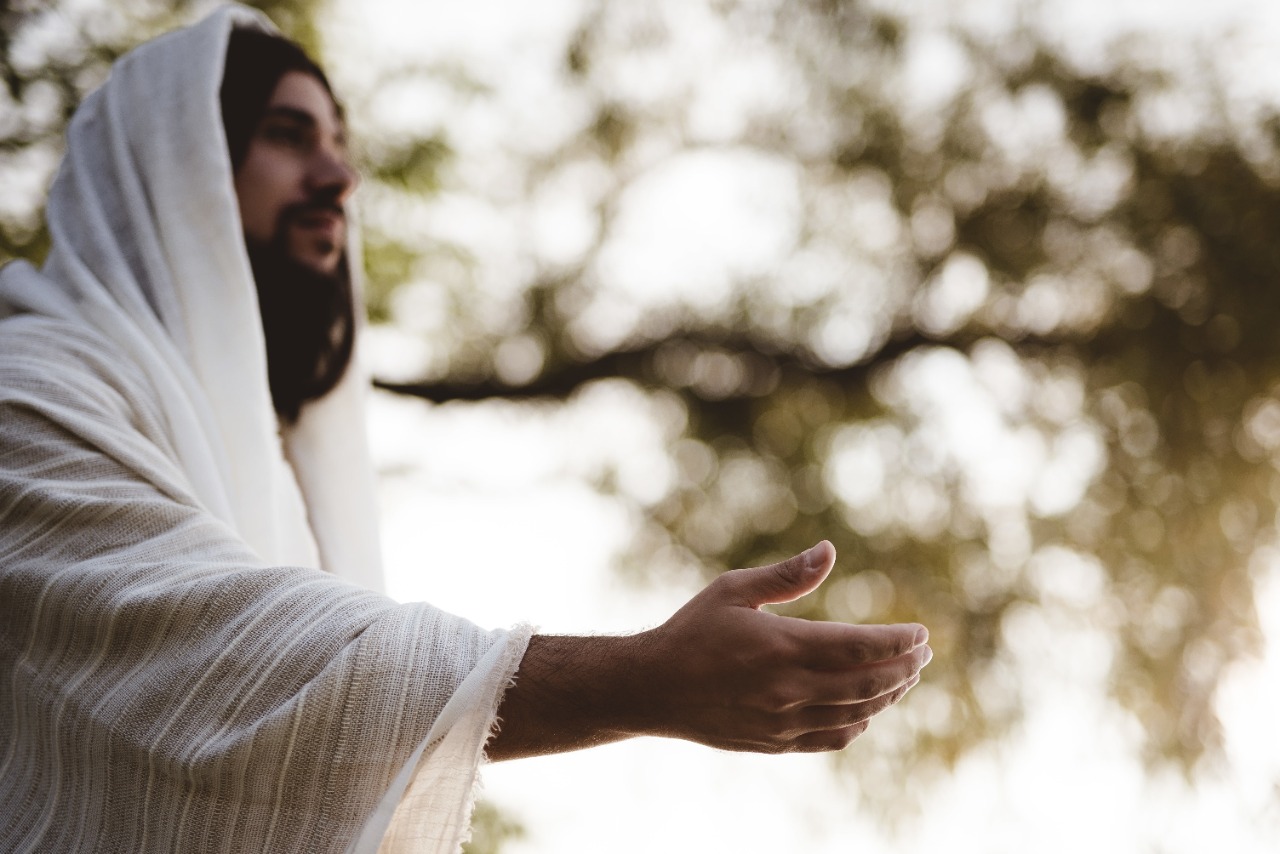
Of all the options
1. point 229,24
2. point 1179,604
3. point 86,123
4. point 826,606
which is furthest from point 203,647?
point 1179,604

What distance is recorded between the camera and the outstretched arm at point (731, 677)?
1.07 meters

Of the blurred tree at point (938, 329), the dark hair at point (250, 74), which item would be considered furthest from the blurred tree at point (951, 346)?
the dark hair at point (250, 74)

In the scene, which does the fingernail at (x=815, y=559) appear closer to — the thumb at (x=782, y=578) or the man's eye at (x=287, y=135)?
the thumb at (x=782, y=578)

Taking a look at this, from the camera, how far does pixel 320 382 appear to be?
257 centimetres

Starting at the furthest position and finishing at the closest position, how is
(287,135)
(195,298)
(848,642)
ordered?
(287,135) → (195,298) → (848,642)

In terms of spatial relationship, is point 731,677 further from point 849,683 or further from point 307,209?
point 307,209

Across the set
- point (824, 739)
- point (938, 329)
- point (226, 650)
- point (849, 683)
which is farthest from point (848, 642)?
point (938, 329)

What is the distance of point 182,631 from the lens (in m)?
1.28

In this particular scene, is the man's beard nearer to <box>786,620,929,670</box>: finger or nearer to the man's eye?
the man's eye

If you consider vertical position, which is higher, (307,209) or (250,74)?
(250,74)

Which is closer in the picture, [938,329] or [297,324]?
[297,324]

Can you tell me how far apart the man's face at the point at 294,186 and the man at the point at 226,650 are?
354 mm

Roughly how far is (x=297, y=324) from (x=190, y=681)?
53.9 inches

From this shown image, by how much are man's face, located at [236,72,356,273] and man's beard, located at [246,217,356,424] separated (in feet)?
0.07
